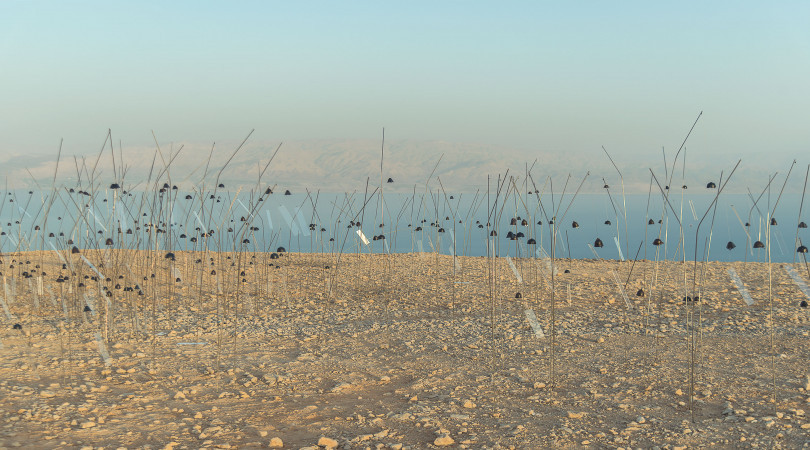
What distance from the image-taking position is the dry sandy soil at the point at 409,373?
500 cm

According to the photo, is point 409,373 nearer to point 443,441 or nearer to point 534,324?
point 443,441

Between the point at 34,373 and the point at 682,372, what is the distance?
697 centimetres

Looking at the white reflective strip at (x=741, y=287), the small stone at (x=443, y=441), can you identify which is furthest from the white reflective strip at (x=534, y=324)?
the white reflective strip at (x=741, y=287)

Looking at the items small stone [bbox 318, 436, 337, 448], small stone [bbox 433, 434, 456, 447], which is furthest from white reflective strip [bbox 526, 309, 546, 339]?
small stone [bbox 318, 436, 337, 448]

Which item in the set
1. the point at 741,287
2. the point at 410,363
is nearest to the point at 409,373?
the point at 410,363

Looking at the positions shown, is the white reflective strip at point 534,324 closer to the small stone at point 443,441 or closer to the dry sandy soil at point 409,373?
the dry sandy soil at point 409,373

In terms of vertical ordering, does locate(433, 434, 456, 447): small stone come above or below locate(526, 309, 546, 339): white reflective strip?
below

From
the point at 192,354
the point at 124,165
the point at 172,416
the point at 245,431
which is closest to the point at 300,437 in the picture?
the point at 245,431

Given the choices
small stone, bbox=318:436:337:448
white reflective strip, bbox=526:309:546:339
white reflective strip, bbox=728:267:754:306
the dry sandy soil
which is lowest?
small stone, bbox=318:436:337:448

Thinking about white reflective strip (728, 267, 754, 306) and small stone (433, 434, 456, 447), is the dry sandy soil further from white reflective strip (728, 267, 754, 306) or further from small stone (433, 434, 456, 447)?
white reflective strip (728, 267, 754, 306)

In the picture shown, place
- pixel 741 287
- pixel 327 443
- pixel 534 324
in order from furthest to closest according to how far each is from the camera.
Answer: pixel 741 287
pixel 534 324
pixel 327 443

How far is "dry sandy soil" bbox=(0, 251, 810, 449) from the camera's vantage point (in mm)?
5004

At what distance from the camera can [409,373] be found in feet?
22.1

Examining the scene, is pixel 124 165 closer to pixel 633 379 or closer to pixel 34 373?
pixel 34 373
